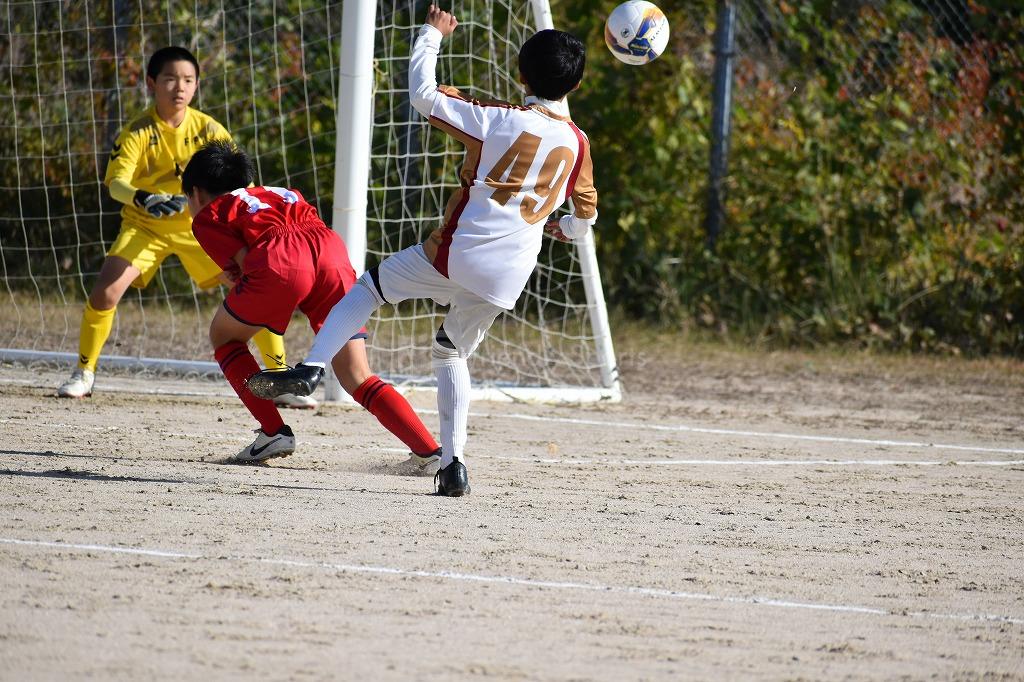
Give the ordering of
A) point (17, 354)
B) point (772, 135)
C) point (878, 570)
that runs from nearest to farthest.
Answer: point (878, 570), point (17, 354), point (772, 135)

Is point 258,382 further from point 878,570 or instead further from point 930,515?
point 930,515

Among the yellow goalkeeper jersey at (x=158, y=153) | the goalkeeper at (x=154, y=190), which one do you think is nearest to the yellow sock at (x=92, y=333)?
the goalkeeper at (x=154, y=190)

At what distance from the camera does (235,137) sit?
1088 centimetres

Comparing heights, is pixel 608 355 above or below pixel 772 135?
below

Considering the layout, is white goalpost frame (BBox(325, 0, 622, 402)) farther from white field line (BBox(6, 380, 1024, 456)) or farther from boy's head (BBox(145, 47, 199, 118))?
white field line (BBox(6, 380, 1024, 456))

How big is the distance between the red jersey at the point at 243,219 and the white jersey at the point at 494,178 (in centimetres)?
79

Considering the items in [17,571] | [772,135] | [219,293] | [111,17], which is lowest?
[219,293]

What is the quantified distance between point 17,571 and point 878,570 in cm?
249

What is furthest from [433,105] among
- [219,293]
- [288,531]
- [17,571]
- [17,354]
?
[219,293]

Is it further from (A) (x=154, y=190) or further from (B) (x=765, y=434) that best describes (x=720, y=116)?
(A) (x=154, y=190)

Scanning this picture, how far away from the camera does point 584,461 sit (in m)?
5.96

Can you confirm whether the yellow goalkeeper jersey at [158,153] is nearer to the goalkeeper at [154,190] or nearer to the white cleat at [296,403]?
the goalkeeper at [154,190]

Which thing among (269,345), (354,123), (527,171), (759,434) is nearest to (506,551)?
(527,171)

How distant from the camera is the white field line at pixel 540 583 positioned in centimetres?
352
